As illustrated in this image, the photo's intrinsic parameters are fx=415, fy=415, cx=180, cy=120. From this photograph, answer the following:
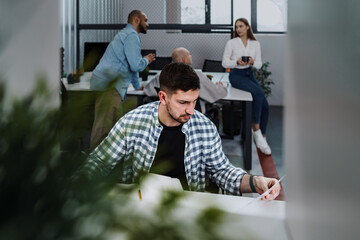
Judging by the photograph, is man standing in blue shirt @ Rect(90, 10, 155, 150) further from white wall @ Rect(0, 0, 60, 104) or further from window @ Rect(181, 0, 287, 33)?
window @ Rect(181, 0, 287, 33)

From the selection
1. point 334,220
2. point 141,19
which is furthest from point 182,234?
point 141,19

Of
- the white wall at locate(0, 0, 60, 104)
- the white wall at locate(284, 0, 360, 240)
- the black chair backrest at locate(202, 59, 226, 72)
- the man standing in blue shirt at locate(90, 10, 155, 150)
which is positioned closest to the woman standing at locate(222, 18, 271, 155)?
the black chair backrest at locate(202, 59, 226, 72)

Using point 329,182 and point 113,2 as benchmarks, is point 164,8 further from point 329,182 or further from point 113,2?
point 329,182

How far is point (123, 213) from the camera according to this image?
9.2 inches

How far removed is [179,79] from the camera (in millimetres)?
1984

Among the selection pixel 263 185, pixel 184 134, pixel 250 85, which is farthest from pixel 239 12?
pixel 263 185

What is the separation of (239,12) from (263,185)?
5.70 meters

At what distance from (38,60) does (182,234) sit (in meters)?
0.56

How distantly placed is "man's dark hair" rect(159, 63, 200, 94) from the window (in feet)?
15.9

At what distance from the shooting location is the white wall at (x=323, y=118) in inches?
21.9

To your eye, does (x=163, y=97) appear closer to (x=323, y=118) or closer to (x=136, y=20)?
(x=323, y=118)

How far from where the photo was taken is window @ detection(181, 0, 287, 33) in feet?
22.0

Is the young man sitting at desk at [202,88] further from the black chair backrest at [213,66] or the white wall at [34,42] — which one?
the white wall at [34,42]

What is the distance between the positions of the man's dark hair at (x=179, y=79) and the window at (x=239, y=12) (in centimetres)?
484
